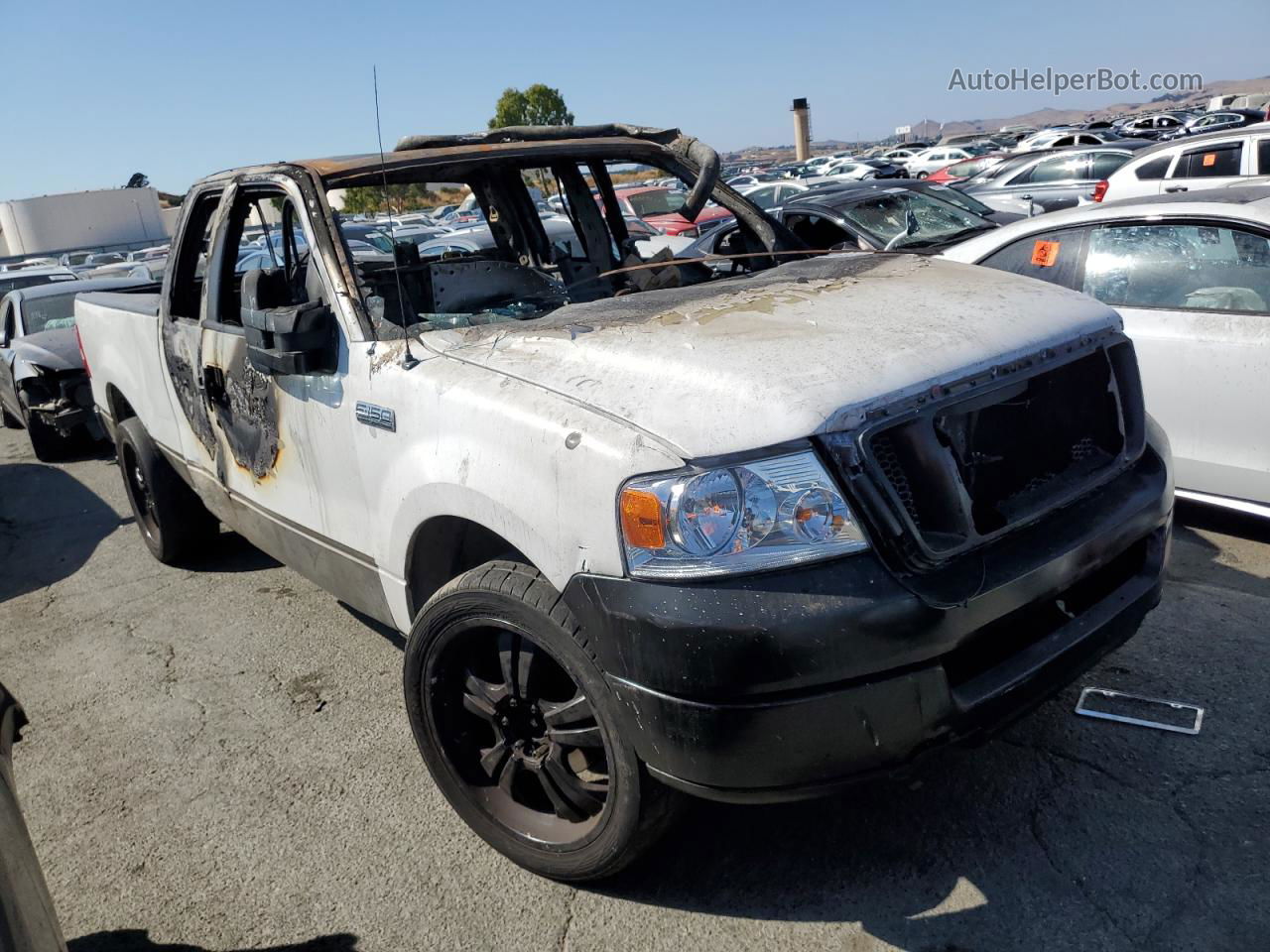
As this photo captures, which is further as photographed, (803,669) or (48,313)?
(48,313)

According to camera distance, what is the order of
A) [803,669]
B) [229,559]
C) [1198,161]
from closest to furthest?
[803,669]
[229,559]
[1198,161]

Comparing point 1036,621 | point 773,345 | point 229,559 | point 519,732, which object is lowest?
point 229,559

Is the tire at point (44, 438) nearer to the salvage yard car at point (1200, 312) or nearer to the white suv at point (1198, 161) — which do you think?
the salvage yard car at point (1200, 312)

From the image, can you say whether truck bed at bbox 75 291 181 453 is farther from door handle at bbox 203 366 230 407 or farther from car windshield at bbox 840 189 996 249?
car windshield at bbox 840 189 996 249

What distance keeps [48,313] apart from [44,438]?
1.53 meters

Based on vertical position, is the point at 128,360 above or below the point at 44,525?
above

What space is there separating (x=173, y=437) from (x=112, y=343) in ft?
3.33

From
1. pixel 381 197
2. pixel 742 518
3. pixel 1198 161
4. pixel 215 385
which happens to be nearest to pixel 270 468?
pixel 215 385

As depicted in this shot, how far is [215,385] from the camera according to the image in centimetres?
396

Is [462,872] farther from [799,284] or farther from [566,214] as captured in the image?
[566,214]

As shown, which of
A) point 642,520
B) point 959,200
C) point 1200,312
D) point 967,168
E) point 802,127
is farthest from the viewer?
point 802,127

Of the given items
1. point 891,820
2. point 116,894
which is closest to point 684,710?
point 891,820

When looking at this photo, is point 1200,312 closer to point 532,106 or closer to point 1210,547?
point 1210,547

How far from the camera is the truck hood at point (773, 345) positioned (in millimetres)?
2193
